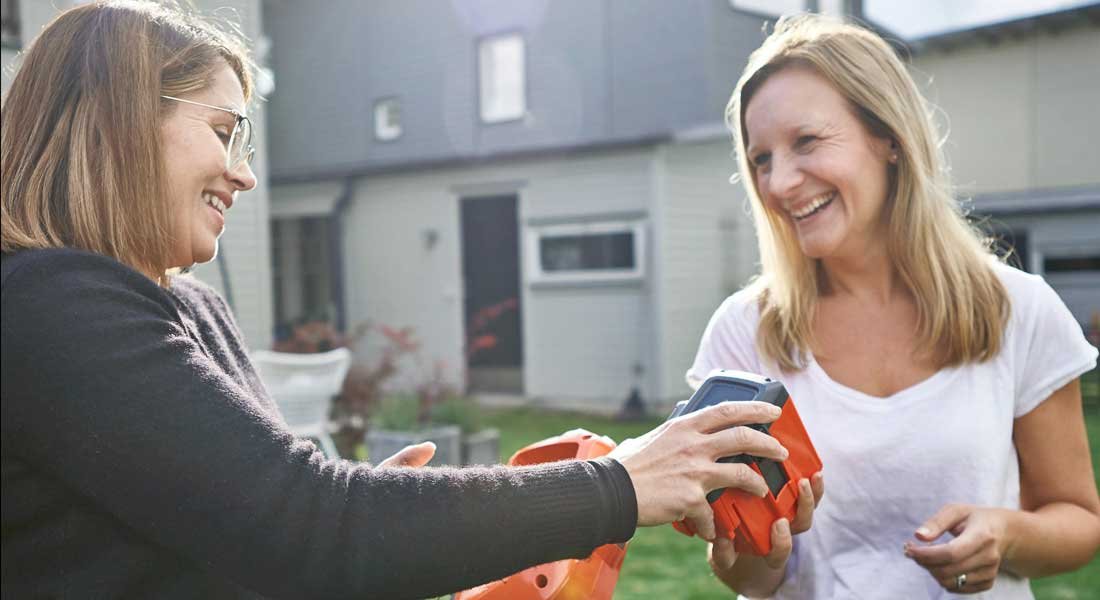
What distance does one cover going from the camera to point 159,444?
1046 mm

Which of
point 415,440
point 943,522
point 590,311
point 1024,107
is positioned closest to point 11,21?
point 415,440

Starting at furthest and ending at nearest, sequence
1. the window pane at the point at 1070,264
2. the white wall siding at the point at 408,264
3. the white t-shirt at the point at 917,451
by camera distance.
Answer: the window pane at the point at 1070,264 < the white wall siding at the point at 408,264 < the white t-shirt at the point at 917,451

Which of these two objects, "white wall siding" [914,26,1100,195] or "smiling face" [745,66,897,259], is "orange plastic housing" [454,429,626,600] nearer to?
"smiling face" [745,66,897,259]

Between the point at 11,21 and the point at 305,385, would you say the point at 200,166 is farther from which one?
the point at 11,21

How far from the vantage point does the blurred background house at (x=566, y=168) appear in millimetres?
11242

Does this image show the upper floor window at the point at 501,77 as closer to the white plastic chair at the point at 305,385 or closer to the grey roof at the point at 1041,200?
the grey roof at the point at 1041,200

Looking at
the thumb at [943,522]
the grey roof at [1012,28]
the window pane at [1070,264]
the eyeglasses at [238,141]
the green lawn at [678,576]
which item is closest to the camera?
the eyeglasses at [238,141]

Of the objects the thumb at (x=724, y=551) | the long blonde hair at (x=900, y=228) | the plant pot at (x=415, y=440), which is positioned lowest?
the plant pot at (x=415, y=440)

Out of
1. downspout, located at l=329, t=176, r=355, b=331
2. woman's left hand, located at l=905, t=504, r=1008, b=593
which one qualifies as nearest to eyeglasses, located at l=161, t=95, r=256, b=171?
woman's left hand, located at l=905, t=504, r=1008, b=593

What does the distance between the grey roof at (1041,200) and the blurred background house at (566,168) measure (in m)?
0.04

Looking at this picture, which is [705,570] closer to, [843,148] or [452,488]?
[843,148]

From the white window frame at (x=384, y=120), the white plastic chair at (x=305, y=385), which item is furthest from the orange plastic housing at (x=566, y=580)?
the white window frame at (x=384, y=120)

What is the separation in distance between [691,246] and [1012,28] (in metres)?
6.84

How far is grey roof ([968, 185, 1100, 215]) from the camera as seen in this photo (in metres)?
13.0
